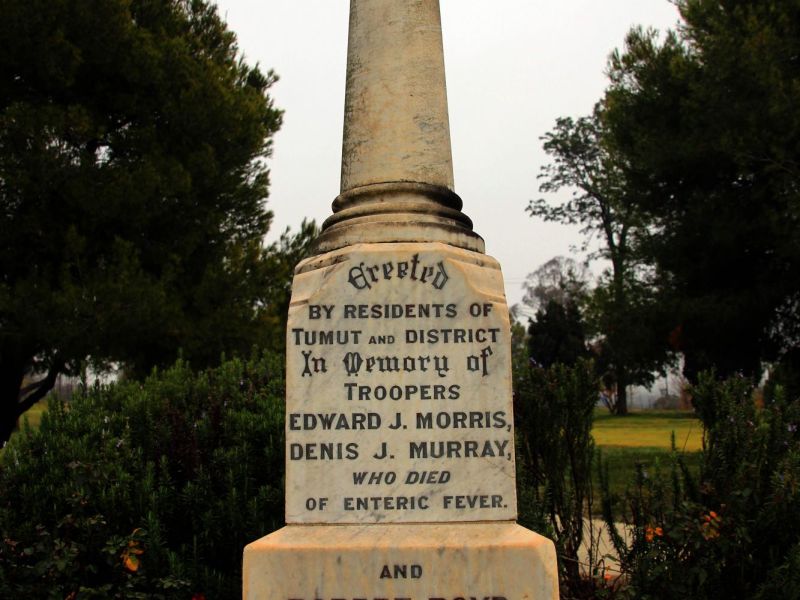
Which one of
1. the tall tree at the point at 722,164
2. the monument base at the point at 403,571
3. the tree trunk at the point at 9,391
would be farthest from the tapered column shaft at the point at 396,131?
the tree trunk at the point at 9,391

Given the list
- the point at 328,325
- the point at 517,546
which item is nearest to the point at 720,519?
the point at 517,546

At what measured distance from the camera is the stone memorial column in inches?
121

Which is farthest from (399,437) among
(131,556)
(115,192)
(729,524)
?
(115,192)

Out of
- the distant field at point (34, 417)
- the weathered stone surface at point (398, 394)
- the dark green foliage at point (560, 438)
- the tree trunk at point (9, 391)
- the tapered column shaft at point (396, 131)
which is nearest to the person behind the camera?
the weathered stone surface at point (398, 394)

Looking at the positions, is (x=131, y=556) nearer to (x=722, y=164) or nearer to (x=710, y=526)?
(x=710, y=526)

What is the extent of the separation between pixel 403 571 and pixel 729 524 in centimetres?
218

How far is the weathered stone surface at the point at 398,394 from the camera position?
3.25 meters

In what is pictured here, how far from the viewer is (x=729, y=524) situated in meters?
4.31

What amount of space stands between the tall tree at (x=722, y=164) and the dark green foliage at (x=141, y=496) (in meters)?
8.88

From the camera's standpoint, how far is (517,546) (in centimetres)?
308

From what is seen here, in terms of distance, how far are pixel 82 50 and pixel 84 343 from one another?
4.89m

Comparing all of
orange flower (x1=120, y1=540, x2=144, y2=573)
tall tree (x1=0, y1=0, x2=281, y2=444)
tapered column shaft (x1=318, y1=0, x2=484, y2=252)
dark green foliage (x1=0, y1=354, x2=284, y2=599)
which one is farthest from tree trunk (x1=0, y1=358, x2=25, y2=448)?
tapered column shaft (x1=318, y1=0, x2=484, y2=252)

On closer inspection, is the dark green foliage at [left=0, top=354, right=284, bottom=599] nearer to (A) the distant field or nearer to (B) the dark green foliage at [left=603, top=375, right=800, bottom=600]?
(A) the distant field

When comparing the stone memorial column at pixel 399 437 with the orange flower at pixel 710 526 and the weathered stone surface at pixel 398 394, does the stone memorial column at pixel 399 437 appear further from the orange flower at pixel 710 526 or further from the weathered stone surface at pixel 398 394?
the orange flower at pixel 710 526
